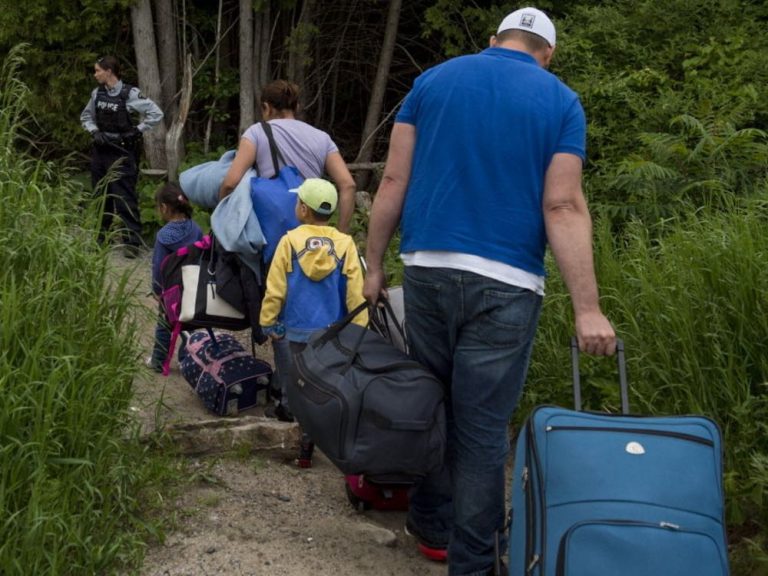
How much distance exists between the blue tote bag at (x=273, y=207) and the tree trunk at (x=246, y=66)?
228 inches

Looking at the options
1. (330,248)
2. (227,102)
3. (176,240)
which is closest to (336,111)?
(227,102)

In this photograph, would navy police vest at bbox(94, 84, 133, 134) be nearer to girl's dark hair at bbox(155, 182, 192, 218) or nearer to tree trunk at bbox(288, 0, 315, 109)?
tree trunk at bbox(288, 0, 315, 109)

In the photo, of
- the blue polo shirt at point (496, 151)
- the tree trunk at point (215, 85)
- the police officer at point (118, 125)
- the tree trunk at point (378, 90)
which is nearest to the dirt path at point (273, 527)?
the blue polo shirt at point (496, 151)

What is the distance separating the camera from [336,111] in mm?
12914

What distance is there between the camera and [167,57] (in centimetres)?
1148

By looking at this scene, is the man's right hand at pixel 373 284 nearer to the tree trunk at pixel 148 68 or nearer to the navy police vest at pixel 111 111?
the navy police vest at pixel 111 111

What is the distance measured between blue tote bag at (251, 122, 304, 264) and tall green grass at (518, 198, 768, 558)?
4.88 feet

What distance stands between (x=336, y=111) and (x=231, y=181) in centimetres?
758

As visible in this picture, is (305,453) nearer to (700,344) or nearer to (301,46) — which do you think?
(700,344)

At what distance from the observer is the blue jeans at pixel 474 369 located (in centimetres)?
338

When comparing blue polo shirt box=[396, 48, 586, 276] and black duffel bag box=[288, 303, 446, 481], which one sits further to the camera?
black duffel bag box=[288, 303, 446, 481]

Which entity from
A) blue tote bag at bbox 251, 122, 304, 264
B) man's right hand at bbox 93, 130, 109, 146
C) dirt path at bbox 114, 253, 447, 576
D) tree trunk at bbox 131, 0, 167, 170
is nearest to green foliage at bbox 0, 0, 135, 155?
tree trunk at bbox 131, 0, 167, 170

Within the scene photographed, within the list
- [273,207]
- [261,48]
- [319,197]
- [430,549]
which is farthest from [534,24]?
[261,48]

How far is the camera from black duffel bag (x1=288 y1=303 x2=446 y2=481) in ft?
11.3
